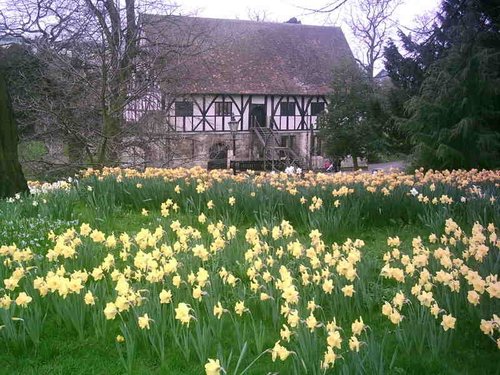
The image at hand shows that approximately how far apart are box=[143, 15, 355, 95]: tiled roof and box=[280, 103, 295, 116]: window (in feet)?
3.01

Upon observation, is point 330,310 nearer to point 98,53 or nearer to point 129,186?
point 129,186

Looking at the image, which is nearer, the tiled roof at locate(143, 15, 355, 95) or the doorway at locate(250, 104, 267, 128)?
the tiled roof at locate(143, 15, 355, 95)

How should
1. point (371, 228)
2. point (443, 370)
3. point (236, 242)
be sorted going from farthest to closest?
point (371, 228)
point (236, 242)
point (443, 370)

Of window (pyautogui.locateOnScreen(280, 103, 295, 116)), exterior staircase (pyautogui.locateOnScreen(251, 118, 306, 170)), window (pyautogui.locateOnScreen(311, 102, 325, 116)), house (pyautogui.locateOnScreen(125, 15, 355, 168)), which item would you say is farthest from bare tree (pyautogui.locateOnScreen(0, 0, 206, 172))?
window (pyautogui.locateOnScreen(311, 102, 325, 116))

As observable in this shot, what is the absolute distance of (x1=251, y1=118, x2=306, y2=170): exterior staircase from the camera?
28938mm

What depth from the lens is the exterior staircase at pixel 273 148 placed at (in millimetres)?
28938

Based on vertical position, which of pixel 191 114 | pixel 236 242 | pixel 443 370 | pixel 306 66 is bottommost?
pixel 443 370

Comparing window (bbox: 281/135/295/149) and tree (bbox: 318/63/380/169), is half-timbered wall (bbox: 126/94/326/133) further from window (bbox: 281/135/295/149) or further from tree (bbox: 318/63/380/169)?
tree (bbox: 318/63/380/169)

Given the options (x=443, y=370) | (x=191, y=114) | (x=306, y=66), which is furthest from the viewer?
(x=306, y=66)

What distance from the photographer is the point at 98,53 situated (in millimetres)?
14352

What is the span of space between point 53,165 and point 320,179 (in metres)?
9.83

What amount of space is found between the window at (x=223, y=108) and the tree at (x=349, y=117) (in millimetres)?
5311

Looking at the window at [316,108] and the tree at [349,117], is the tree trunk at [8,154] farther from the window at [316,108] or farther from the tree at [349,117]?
the window at [316,108]

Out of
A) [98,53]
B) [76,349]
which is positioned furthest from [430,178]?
[98,53]
